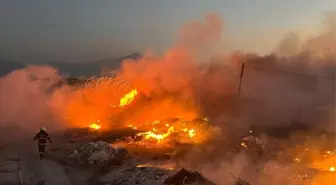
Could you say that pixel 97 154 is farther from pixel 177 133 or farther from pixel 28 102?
Result: pixel 28 102

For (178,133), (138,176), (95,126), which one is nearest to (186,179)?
(138,176)

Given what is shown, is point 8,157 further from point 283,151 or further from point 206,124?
point 283,151

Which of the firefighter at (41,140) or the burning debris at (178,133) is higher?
the burning debris at (178,133)

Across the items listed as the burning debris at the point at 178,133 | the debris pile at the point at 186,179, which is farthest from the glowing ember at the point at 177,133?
the debris pile at the point at 186,179

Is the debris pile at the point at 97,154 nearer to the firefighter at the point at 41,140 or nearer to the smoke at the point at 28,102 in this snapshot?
the firefighter at the point at 41,140

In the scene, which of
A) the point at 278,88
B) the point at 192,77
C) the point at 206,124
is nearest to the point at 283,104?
Result: the point at 278,88

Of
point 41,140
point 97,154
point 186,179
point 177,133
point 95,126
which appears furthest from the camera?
point 95,126
